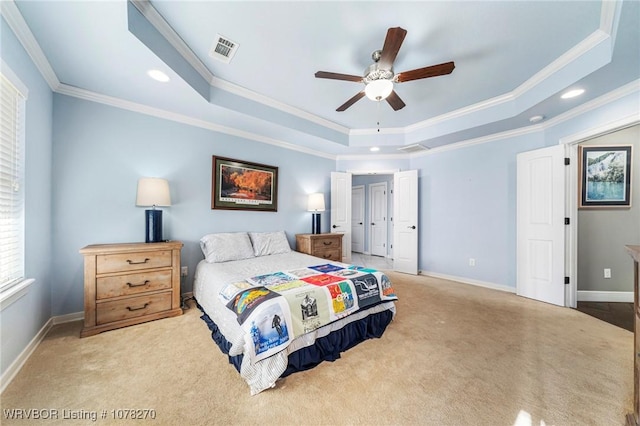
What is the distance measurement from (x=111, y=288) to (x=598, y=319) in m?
5.16

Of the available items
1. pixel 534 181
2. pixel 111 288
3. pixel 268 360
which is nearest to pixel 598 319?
pixel 534 181

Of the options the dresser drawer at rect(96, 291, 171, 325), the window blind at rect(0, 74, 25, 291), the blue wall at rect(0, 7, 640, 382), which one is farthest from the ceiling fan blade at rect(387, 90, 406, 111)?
the dresser drawer at rect(96, 291, 171, 325)

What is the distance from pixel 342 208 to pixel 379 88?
2.91 meters

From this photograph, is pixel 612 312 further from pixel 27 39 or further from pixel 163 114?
pixel 27 39

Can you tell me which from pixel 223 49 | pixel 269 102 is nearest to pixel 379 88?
pixel 223 49

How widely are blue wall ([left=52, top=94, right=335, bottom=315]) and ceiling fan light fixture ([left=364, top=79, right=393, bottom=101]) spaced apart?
2254mm

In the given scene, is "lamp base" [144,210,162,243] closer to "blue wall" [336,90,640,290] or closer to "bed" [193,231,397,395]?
"bed" [193,231,397,395]

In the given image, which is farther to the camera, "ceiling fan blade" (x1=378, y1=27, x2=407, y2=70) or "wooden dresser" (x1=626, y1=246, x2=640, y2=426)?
"ceiling fan blade" (x1=378, y1=27, x2=407, y2=70)

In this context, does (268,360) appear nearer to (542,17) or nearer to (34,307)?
(34,307)

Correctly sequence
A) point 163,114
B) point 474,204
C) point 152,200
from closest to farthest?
point 152,200 → point 163,114 → point 474,204

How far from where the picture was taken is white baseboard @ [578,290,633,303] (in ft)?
10.4

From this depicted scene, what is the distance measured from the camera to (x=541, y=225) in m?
3.21

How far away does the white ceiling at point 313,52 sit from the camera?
1.70 meters

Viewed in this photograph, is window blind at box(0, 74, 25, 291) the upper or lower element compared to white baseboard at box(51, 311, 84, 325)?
upper
